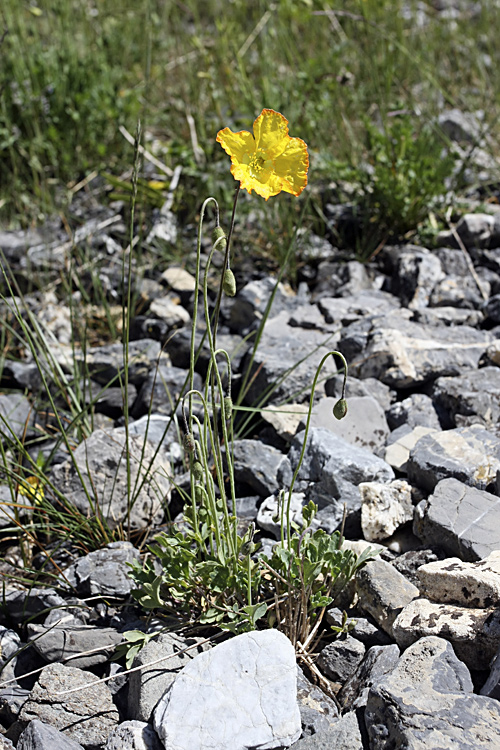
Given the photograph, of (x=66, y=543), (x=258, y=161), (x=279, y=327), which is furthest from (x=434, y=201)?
(x=66, y=543)

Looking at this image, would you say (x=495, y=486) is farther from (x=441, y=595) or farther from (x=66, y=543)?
(x=66, y=543)

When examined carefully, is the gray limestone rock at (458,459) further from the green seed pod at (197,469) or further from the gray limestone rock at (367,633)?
the green seed pod at (197,469)

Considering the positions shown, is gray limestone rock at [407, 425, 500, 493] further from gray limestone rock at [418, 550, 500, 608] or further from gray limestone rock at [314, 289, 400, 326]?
gray limestone rock at [314, 289, 400, 326]

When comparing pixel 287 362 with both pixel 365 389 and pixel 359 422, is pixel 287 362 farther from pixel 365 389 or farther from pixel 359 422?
pixel 359 422

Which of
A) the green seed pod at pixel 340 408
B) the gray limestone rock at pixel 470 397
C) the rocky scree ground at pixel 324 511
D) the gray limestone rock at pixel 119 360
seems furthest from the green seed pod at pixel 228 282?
the gray limestone rock at pixel 119 360

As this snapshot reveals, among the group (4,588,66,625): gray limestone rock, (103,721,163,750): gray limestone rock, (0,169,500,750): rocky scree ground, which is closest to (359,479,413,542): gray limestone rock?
(0,169,500,750): rocky scree ground

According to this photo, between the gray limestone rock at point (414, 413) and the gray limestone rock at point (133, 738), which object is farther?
the gray limestone rock at point (414, 413)

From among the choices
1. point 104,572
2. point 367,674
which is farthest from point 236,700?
point 104,572
